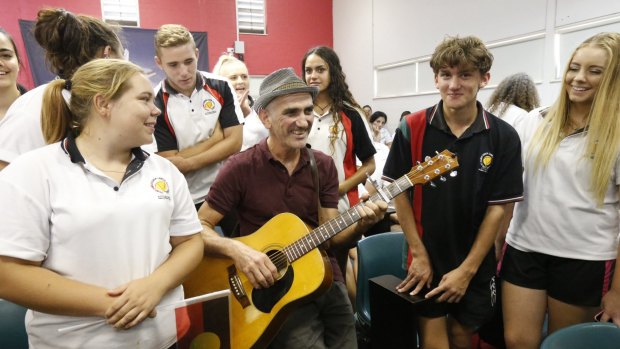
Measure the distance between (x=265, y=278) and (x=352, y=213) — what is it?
19.5 inches

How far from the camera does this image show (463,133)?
1.88m

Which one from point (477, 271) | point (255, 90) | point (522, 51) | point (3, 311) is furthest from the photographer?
point (255, 90)

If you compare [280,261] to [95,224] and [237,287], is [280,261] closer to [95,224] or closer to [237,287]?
[237,287]

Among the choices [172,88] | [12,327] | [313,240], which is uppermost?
[172,88]

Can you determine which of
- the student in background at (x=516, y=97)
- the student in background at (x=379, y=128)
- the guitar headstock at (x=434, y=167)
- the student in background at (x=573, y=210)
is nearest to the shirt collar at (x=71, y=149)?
the guitar headstock at (x=434, y=167)

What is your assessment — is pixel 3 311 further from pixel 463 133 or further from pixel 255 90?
pixel 255 90

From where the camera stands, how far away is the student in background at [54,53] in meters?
1.59

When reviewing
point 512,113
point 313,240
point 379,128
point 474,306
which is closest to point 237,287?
point 313,240

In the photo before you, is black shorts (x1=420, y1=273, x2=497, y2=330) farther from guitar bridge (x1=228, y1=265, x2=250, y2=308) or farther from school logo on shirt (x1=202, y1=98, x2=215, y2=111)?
school logo on shirt (x1=202, y1=98, x2=215, y2=111)

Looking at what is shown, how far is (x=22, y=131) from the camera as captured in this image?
5.23 ft

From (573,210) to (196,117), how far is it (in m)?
2.06

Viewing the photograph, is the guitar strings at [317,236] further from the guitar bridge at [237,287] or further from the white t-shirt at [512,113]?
the white t-shirt at [512,113]

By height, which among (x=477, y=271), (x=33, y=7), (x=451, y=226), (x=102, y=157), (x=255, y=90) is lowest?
(x=477, y=271)

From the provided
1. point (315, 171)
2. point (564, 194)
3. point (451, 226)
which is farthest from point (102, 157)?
point (564, 194)
